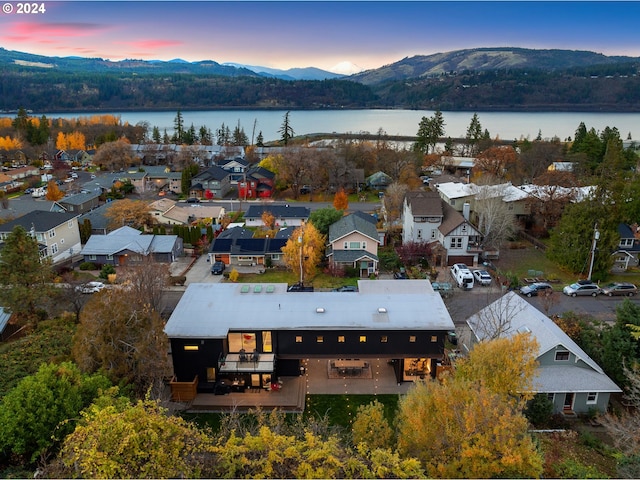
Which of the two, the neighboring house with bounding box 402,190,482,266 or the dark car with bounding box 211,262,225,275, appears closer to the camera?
the dark car with bounding box 211,262,225,275

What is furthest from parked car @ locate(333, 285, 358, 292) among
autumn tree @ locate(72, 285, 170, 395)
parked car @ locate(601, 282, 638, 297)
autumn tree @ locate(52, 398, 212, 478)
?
autumn tree @ locate(52, 398, 212, 478)

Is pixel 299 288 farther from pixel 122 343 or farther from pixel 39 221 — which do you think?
pixel 39 221

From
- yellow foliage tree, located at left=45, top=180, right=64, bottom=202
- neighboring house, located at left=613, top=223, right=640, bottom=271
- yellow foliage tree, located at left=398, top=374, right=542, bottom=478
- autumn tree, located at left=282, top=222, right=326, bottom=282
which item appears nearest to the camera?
yellow foliage tree, located at left=398, top=374, right=542, bottom=478

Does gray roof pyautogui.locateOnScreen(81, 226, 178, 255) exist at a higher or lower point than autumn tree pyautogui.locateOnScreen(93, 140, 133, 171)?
lower

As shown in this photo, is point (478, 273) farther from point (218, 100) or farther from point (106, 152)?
point (218, 100)

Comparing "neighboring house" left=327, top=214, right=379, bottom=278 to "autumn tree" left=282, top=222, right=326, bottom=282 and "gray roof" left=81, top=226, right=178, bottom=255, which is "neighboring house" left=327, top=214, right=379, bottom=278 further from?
"gray roof" left=81, top=226, right=178, bottom=255

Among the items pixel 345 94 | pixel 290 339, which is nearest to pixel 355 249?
pixel 290 339

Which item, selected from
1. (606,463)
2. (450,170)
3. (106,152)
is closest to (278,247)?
(606,463)
